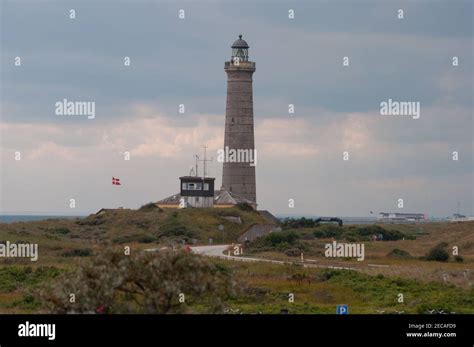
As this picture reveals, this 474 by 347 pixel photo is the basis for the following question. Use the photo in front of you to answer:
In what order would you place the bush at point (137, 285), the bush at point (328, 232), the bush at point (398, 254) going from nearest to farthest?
the bush at point (137, 285)
the bush at point (398, 254)
the bush at point (328, 232)

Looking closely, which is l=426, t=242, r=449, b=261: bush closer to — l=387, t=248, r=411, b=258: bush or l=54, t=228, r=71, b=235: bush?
l=387, t=248, r=411, b=258: bush

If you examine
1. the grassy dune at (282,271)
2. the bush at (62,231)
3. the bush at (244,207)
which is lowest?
the grassy dune at (282,271)

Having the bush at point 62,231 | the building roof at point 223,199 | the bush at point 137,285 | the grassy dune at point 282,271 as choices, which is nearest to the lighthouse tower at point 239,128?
the building roof at point 223,199

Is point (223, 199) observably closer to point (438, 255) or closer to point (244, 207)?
point (244, 207)

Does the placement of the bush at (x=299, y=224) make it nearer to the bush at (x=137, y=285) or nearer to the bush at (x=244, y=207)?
the bush at (x=244, y=207)

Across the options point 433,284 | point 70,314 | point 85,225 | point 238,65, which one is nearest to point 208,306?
point 70,314

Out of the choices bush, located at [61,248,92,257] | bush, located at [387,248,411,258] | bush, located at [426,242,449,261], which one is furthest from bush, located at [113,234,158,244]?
bush, located at [426,242,449,261]

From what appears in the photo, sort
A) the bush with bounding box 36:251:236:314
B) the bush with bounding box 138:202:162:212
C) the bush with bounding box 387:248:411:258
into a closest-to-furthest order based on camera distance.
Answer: the bush with bounding box 36:251:236:314 < the bush with bounding box 387:248:411:258 < the bush with bounding box 138:202:162:212

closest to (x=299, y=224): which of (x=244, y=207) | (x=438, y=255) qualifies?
(x=244, y=207)
